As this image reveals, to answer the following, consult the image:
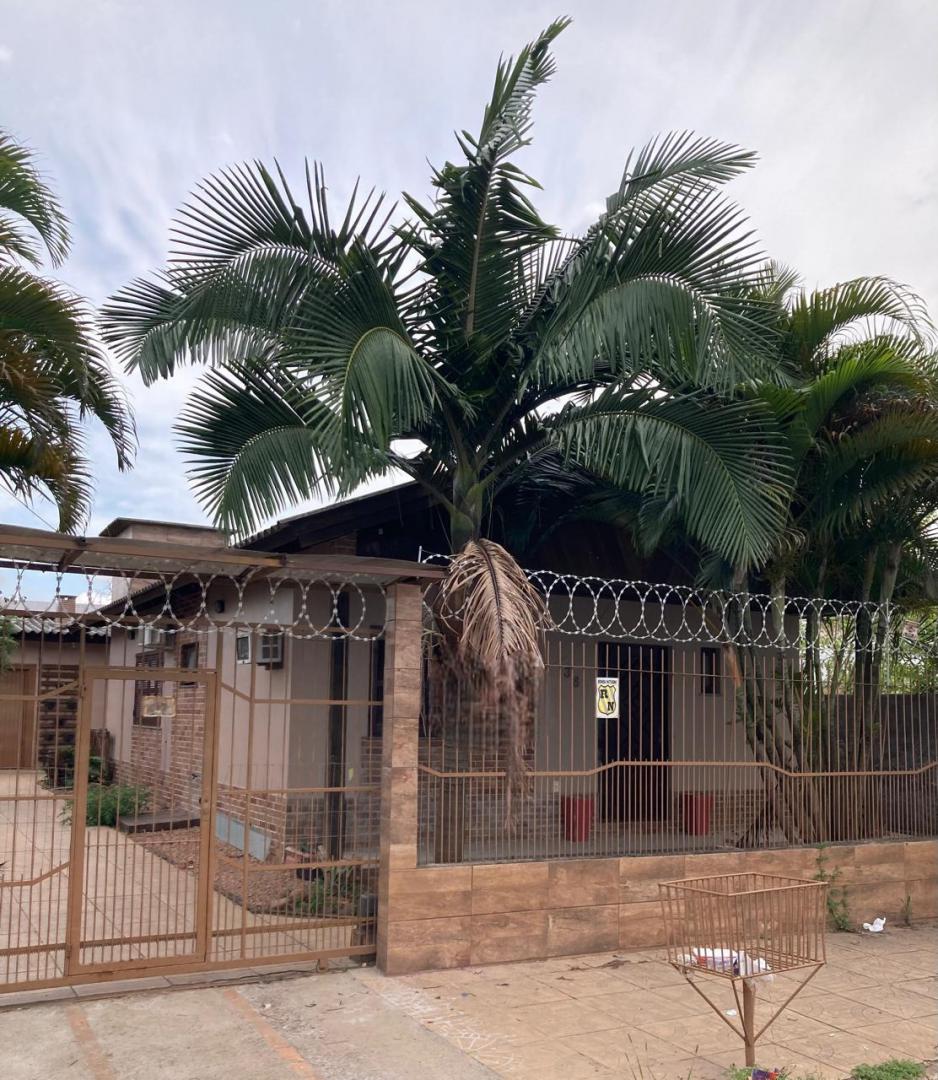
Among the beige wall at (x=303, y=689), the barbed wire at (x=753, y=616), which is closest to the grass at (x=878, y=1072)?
the barbed wire at (x=753, y=616)

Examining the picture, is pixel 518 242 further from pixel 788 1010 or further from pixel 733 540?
pixel 788 1010

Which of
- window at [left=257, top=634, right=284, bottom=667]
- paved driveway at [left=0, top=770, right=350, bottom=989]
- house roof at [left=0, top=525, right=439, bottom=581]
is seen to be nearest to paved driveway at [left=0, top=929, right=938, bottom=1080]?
paved driveway at [left=0, top=770, right=350, bottom=989]

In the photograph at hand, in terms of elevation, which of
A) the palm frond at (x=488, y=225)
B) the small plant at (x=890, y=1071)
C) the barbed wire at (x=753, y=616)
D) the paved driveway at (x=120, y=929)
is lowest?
the small plant at (x=890, y=1071)

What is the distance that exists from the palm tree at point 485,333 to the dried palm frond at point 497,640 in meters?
0.03

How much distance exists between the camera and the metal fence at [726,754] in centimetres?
818

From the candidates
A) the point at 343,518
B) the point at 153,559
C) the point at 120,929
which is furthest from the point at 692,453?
the point at 120,929

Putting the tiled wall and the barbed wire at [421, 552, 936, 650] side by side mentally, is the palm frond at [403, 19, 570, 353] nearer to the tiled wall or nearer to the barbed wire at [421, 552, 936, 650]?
the barbed wire at [421, 552, 936, 650]

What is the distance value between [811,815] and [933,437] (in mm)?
3671

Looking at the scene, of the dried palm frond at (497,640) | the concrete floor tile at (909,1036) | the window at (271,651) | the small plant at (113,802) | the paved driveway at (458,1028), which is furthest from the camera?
the small plant at (113,802)

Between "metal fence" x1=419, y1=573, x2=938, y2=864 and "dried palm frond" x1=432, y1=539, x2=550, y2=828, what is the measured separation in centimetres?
9

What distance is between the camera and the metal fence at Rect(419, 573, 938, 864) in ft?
26.8

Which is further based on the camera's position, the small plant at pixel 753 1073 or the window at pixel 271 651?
the window at pixel 271 651

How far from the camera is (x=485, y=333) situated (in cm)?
848

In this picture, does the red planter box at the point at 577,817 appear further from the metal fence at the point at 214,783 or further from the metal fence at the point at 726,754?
the metal fence at the point at 214,783
